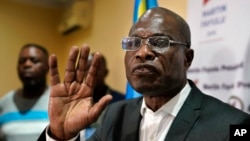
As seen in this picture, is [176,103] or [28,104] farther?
[28,104]

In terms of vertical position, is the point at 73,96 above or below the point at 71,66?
below

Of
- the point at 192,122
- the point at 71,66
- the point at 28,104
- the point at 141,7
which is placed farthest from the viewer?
the point at 28,104

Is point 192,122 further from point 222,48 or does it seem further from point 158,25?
point 222,48

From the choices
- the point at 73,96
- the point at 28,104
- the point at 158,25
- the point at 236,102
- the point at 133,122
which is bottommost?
the point at 28,104

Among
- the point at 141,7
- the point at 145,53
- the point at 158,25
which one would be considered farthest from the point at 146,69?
the point at 141,7

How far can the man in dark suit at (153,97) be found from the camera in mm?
1144

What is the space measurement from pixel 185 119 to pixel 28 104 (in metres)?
1.60

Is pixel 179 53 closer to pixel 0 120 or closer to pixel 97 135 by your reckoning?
pixel 97 135

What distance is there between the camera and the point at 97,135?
136cm

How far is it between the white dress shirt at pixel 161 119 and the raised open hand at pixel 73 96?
23cm

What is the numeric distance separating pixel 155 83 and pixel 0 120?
169 centimetres

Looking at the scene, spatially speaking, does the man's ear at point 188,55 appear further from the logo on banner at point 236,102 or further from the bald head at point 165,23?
the logo on banner at point 236,102

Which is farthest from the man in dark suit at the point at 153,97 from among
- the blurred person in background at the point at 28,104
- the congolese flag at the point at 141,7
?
the blurred person in background at the point at 28,104

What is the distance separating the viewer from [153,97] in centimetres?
126
